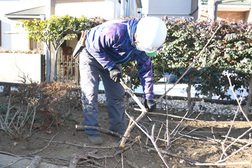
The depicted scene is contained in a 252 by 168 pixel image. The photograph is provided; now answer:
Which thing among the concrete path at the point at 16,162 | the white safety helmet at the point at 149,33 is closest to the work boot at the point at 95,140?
the concrete path at the point at 16,162

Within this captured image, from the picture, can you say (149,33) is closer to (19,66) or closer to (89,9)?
(19,66)

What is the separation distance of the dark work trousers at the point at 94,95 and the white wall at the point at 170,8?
61.1ft

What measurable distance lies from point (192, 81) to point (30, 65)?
5500 mm

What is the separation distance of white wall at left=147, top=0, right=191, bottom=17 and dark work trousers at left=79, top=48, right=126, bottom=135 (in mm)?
18618

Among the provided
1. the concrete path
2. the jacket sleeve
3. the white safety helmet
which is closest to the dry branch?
the concrete path

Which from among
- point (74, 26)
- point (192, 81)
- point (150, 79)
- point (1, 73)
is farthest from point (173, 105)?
point (1, 73)

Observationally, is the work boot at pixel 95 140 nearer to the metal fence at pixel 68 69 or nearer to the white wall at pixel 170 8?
the metal fence at pixel 68 69

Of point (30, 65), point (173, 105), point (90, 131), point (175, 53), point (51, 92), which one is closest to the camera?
point (90, 131)

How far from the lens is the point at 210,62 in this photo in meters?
5.03

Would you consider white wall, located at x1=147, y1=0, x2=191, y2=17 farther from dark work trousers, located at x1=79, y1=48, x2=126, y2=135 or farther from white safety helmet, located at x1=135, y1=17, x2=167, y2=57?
white safety helmet, located at x1=135, y1=17, x2=167, y2=57

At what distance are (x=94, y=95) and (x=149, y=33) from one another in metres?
1.12

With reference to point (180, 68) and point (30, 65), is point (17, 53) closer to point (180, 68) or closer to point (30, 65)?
point (30, 65)

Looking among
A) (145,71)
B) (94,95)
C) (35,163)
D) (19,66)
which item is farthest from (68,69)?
(35,163)

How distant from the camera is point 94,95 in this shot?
3283 mm
